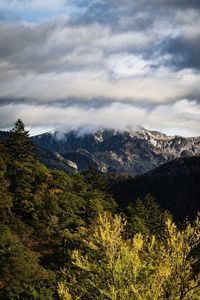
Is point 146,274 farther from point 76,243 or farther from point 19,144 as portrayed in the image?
point 19,144

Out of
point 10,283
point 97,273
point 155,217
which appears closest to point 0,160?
point 10,283

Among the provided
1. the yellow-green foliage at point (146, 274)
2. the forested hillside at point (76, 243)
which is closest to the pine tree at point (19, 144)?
the forested hillside at point (76, 243)

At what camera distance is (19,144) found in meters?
105

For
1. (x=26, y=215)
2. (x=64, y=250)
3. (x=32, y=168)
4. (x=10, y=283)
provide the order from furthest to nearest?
(x=32, y=168) → (x=26, y=215) → (x=64, y=250) → (x=10, y=283)

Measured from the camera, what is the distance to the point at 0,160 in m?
92.1

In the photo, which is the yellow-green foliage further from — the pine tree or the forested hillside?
the pine tree

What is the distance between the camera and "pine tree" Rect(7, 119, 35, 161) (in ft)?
342

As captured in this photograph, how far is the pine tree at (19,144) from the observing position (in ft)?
342

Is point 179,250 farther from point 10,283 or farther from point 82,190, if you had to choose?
point 82,190

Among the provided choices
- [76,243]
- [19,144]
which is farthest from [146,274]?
[19,144]

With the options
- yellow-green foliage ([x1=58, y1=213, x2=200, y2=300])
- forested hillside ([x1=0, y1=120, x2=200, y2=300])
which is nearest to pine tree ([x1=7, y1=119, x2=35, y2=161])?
forested hillside ([x1=0, y1=120, x2=200, y2=300])

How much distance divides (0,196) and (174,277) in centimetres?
6345

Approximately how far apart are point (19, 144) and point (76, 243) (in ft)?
115

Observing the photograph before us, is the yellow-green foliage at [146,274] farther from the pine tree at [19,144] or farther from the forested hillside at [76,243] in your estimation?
the pine tree at [19,144]
